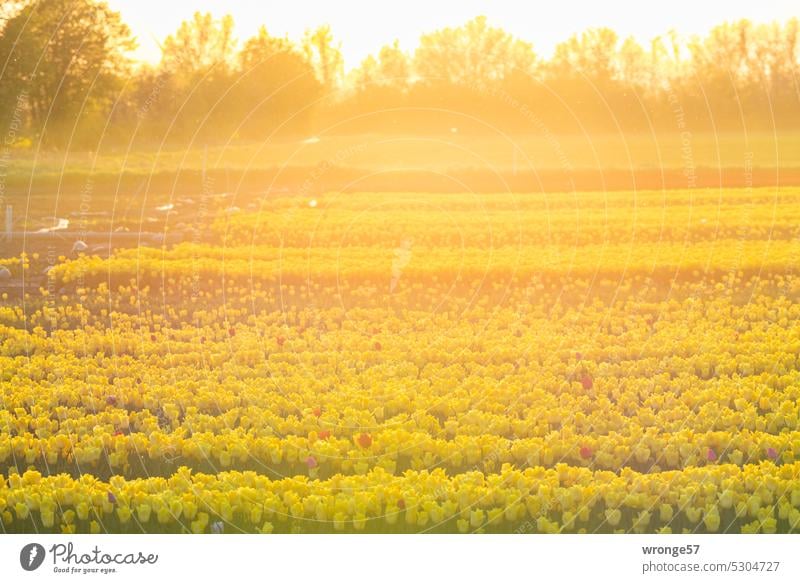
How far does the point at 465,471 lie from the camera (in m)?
9.69

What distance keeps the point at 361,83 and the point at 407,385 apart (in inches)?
292

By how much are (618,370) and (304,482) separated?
13.8 feet

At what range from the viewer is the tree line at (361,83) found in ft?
56.7
